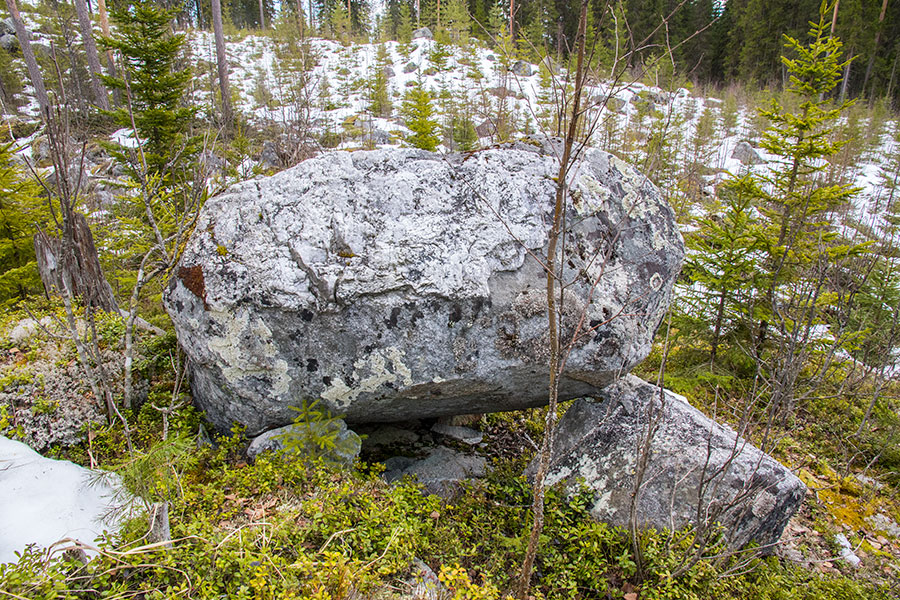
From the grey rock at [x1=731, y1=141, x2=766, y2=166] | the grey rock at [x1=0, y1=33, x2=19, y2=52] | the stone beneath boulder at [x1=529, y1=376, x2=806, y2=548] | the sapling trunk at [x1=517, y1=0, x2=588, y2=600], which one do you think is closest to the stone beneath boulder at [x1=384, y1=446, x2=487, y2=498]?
the stone beneath boulder at [x1=529, y1=376, x2=806, y2=548]

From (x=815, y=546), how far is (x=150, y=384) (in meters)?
6.26

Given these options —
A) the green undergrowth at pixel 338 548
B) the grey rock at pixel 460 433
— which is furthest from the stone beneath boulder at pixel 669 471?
the grey rock at pixel 460 433

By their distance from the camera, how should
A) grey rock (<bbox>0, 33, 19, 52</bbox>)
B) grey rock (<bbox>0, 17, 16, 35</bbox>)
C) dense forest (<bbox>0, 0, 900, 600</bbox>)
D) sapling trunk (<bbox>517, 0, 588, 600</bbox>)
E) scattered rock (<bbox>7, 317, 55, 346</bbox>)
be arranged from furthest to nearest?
1. grey rock (<bbox>0, 17, 16, 35</bbox>)
2. grey rock (<bbox>0, 33, 19, 52</bbox>)
3. scattered rock (<bbox>7, 317, 55, 346</bbox>)
4. dense forest (<bbox>0, 0, 900, 600</bbox>)
5. sapling trunk (<bbox>517, 0, 588, 600</bbox>)

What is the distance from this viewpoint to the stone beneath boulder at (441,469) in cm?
409

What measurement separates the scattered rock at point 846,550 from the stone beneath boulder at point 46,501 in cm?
569

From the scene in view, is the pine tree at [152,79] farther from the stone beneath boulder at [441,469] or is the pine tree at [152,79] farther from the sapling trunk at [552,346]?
the sapling trunk at [552,346]

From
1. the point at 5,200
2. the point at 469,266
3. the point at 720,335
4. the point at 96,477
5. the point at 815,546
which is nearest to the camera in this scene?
the point at 96,477

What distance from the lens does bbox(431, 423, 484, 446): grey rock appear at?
496 centimetres

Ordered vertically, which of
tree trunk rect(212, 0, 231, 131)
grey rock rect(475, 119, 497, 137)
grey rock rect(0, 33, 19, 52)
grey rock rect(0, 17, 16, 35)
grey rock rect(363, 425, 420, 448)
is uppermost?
grey rock rect(0, 17, 16, 35)

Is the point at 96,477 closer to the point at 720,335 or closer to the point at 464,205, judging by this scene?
the point at 464,205

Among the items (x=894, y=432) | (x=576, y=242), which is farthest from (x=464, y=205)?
(x=894, y=432)

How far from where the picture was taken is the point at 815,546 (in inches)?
159

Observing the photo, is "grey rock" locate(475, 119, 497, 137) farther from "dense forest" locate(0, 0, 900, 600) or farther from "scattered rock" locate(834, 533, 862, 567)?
"scattered rock" locate(834, 533, 862, 567)

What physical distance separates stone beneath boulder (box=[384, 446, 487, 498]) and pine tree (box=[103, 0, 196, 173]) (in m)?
5.76
